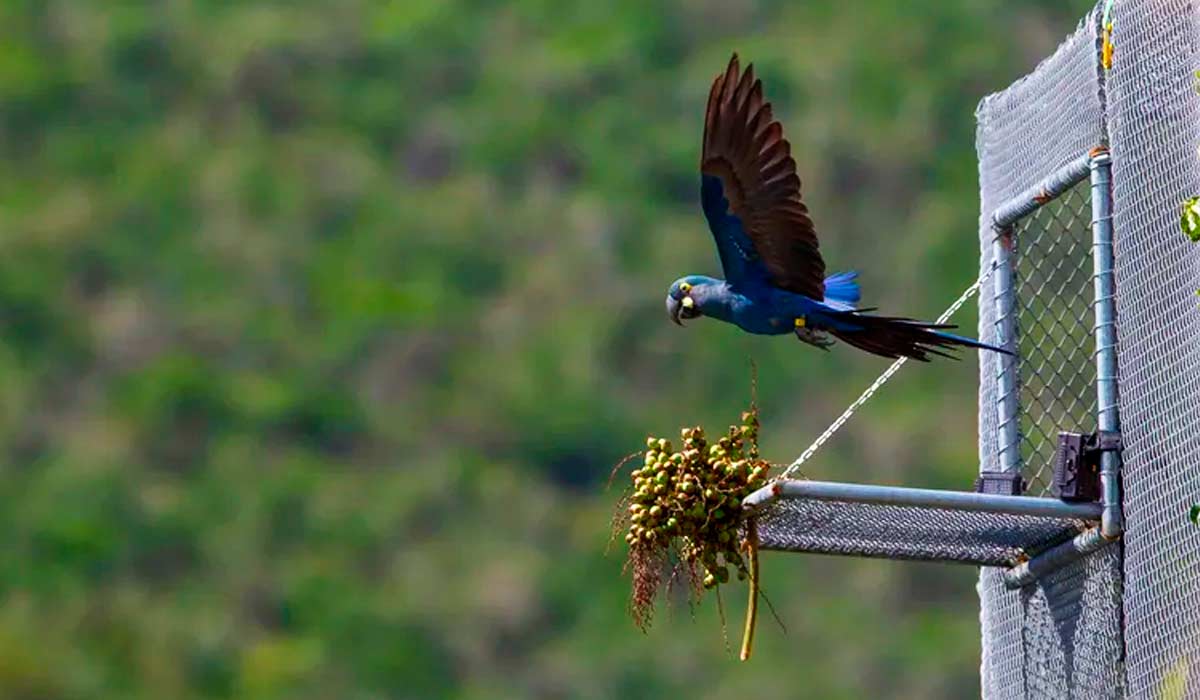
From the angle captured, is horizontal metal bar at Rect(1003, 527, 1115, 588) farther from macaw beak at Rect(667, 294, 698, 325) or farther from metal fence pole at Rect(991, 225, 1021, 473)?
macaw beak at Rect(667, 294, 698, 325)

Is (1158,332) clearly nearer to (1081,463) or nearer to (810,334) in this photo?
(1081,463)

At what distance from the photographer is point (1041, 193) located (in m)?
6.21

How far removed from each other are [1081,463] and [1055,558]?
32 centimetres

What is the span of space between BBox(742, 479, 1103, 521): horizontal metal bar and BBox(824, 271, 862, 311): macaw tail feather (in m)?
1.31

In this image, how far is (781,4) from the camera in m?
43.2

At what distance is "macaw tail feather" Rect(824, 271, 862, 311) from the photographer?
6965mm

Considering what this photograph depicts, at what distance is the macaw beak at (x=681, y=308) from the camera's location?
7.28 m

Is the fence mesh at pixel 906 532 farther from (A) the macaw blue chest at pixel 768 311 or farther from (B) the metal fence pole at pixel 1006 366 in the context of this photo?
(A) the macaw blue chest at pixel 768 311

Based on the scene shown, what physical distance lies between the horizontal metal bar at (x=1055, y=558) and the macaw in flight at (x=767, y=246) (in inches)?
20.3

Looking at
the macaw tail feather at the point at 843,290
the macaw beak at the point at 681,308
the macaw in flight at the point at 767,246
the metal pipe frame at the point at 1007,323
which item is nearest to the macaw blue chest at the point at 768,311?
the macaw in flight at the point at 767,246

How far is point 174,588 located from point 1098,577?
1302 inches

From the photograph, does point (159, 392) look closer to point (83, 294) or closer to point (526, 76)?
point (83, 294)

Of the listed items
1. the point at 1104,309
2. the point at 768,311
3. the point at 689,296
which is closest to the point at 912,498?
the point at 1104,309

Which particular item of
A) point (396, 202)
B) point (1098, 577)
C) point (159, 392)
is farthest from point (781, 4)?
point (1098, 577)
